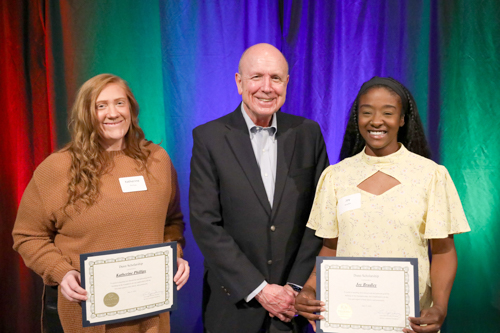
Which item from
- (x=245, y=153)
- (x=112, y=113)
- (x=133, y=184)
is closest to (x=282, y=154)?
(x=245, y=153)

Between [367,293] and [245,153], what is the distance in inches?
35.1

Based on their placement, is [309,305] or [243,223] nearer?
[309,305]

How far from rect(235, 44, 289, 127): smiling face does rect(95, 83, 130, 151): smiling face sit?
640 mm

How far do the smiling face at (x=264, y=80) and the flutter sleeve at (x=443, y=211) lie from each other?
870 millimetres

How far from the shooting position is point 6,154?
3205 millimetres

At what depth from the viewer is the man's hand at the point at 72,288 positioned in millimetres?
1745

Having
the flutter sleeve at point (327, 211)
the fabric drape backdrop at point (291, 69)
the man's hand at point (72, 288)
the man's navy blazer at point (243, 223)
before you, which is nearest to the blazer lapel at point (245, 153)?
the man's navy blazer at point (243, 223)

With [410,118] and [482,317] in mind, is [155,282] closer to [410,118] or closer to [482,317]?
[410,118]

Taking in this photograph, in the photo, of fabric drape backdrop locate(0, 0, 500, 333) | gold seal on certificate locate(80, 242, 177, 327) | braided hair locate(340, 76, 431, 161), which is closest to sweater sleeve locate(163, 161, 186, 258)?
gold seal on certificate locate(80, 242, 177, 327)

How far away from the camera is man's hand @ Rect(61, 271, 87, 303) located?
1745mm

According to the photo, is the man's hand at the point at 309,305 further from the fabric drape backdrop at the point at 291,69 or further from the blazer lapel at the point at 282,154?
the fabric drape backdrop at the point at 291,69

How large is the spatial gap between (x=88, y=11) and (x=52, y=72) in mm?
537

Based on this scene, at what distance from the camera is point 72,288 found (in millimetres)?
1803

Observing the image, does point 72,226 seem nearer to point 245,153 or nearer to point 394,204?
point 245,153
